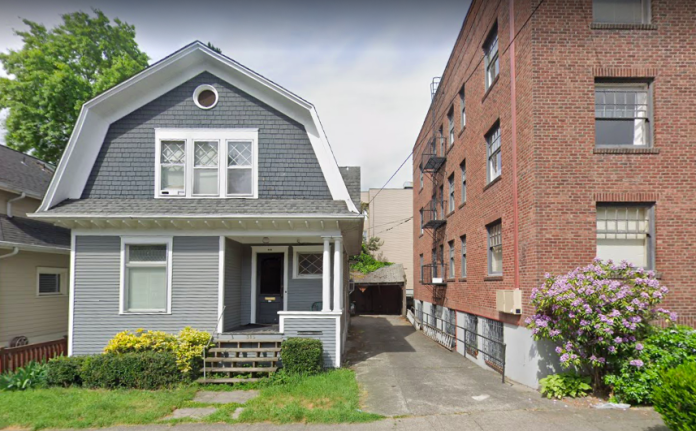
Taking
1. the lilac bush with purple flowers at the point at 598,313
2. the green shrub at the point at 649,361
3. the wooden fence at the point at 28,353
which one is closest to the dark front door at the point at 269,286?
the wooden fence at the point at 28,353

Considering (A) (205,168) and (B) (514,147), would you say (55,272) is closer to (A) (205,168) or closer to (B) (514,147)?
(A) (205,168)

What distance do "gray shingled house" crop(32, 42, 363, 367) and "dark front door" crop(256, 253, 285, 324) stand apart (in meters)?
0.90

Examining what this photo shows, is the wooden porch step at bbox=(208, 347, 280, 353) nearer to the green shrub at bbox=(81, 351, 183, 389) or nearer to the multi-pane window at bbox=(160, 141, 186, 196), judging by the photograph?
the green shrub at bbox=(81, 351, 183, 389)

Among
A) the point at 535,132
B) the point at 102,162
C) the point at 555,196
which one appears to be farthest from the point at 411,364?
the point at 102,162

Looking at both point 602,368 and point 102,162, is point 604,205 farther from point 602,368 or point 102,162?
point 102,162

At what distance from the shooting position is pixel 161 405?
812cm

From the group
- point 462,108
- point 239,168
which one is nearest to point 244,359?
point 239,168

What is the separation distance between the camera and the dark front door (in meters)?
12.7

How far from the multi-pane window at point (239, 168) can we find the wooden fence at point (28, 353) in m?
5.55

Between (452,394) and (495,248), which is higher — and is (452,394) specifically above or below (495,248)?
below

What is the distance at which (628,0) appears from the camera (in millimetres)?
9617

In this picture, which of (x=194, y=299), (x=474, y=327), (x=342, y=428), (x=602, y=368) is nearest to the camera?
(x=342, y=428)

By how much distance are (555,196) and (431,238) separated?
485 inches

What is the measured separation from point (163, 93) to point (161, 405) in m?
7.43
